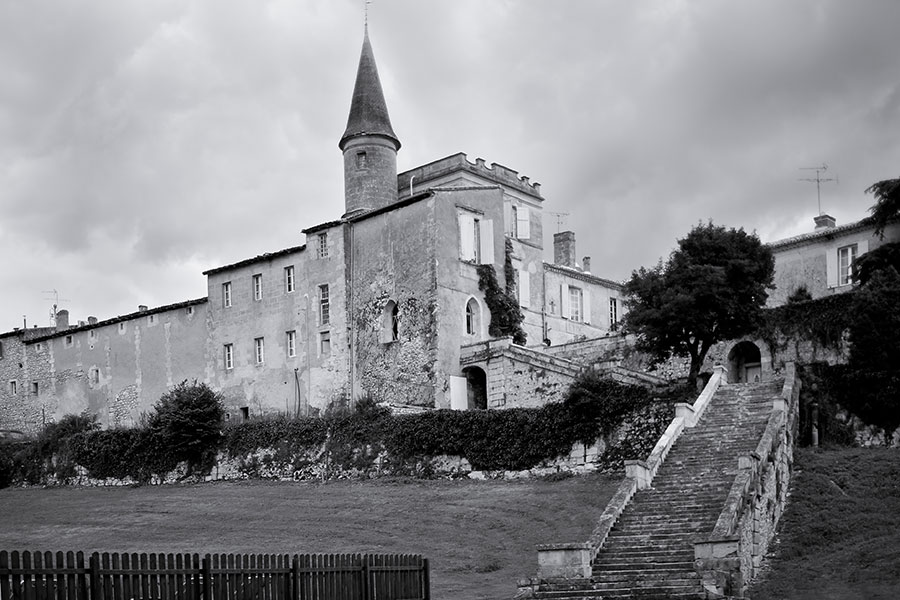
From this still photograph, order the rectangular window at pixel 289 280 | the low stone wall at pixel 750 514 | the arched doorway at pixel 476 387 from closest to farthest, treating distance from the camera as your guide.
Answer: the low stone wall at pixel 750 514 → the arched doorway at pixel 476 387 → the rectangular window at pixel 289 280

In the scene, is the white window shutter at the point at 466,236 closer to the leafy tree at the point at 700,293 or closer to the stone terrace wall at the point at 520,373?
the stone terrace wall at the point at 520,373

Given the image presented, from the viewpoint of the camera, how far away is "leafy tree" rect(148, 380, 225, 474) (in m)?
48.5

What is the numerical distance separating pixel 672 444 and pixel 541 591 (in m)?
7.81

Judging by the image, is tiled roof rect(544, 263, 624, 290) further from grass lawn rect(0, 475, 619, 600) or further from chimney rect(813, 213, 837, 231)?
grass lawn rect(0, 475, 619, 600)

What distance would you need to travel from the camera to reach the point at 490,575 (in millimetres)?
27359

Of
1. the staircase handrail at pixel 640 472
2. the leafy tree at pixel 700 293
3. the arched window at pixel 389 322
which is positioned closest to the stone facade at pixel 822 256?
the leafy tree at pixel 700 293

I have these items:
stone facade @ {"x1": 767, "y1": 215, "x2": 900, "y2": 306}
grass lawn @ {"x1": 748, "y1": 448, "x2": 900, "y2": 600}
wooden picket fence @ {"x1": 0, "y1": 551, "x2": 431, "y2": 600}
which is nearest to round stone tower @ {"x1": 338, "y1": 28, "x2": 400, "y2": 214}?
stone facade @ {"x1": 767, "y1": 215, "x2": 900, "y2": 306}

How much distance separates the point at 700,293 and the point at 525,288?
15421 mm

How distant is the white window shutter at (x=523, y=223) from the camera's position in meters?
54.2

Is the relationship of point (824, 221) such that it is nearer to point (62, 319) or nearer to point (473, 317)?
point (473, 317)

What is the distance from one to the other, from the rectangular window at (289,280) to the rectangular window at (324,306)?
198 cm

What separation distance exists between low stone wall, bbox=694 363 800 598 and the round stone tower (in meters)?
26.6

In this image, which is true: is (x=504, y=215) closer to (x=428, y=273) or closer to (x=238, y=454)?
(x=428, y=273)

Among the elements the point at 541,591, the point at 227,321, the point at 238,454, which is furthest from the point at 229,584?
the point at 227,321
